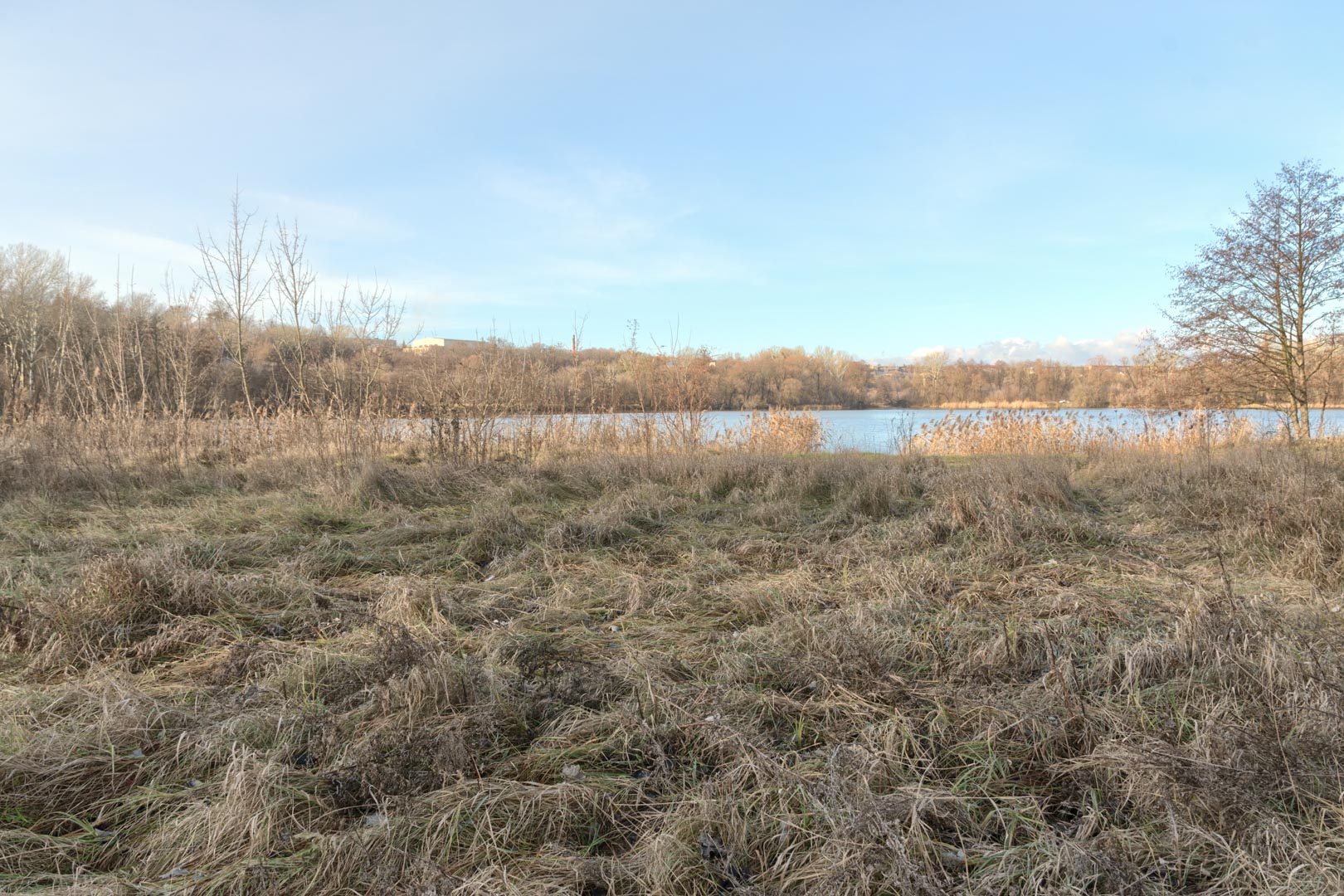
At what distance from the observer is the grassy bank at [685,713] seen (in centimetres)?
176

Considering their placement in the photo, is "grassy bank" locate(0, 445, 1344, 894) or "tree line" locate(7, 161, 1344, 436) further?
"tree line" locate(7, 161, 1344, 436)

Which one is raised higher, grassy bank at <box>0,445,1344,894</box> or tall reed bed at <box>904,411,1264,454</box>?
tall reed bed at <box>904,411,1264,454</box>

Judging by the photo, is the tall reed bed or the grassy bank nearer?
the grassy bank

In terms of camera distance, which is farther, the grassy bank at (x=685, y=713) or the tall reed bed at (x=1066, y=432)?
the tall reed bed at (x=1066, y=432)

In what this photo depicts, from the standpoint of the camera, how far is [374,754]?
2176 millimetres

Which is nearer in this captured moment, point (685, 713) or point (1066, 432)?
point (685, 713)

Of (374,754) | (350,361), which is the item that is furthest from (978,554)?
(350,361)

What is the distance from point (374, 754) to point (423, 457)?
8.47 m

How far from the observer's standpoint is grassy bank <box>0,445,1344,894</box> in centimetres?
176

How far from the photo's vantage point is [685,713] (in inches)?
96.5

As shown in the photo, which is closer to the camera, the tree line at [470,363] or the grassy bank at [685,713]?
the grassy bank at [685,713]

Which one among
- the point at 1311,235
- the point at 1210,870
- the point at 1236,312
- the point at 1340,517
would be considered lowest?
the point at 1210,870

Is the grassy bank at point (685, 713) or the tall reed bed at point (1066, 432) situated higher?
the tall reed bed at point (1066, 432)

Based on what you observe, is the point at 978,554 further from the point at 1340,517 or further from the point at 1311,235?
the point at 1311,235
